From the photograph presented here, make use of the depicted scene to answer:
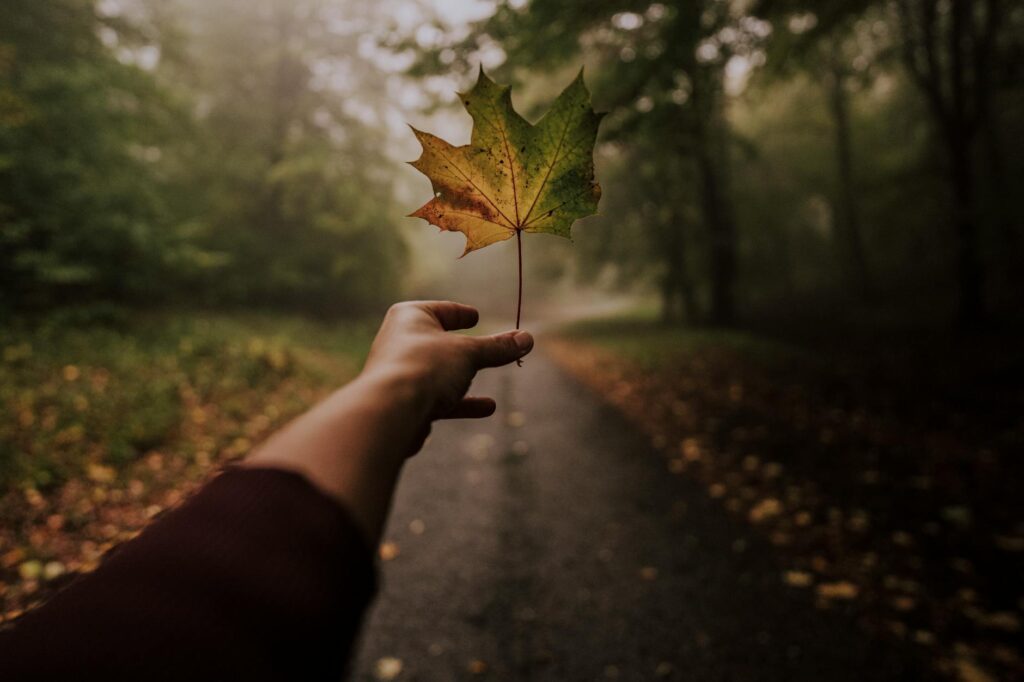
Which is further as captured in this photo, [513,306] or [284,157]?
[284,157]

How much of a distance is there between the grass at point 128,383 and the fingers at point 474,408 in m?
4.94

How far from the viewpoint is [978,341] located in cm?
890

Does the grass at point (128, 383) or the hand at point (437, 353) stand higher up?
the hand at point (437, 353)

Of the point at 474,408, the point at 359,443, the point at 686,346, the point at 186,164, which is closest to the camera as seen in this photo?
the point at 359,443

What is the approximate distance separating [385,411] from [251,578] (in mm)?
285

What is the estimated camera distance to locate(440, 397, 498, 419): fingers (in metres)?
1.05

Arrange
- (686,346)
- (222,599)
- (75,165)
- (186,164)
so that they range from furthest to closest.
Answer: (186,164), (686,346), (75,165), (222,599)

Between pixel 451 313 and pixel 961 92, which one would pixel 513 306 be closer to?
pixel 451 313

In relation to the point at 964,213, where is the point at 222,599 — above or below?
below

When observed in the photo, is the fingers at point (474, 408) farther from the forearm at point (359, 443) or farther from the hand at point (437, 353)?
the forearm at point (359, 443)

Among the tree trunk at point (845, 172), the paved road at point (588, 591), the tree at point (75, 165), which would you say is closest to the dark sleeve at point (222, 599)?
the paved road at point (588, 591)

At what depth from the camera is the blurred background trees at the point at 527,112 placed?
561cm

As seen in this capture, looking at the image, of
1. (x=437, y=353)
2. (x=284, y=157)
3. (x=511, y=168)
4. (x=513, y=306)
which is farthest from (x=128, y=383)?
(x=284, y=157)

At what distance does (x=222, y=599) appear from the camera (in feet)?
1.77
